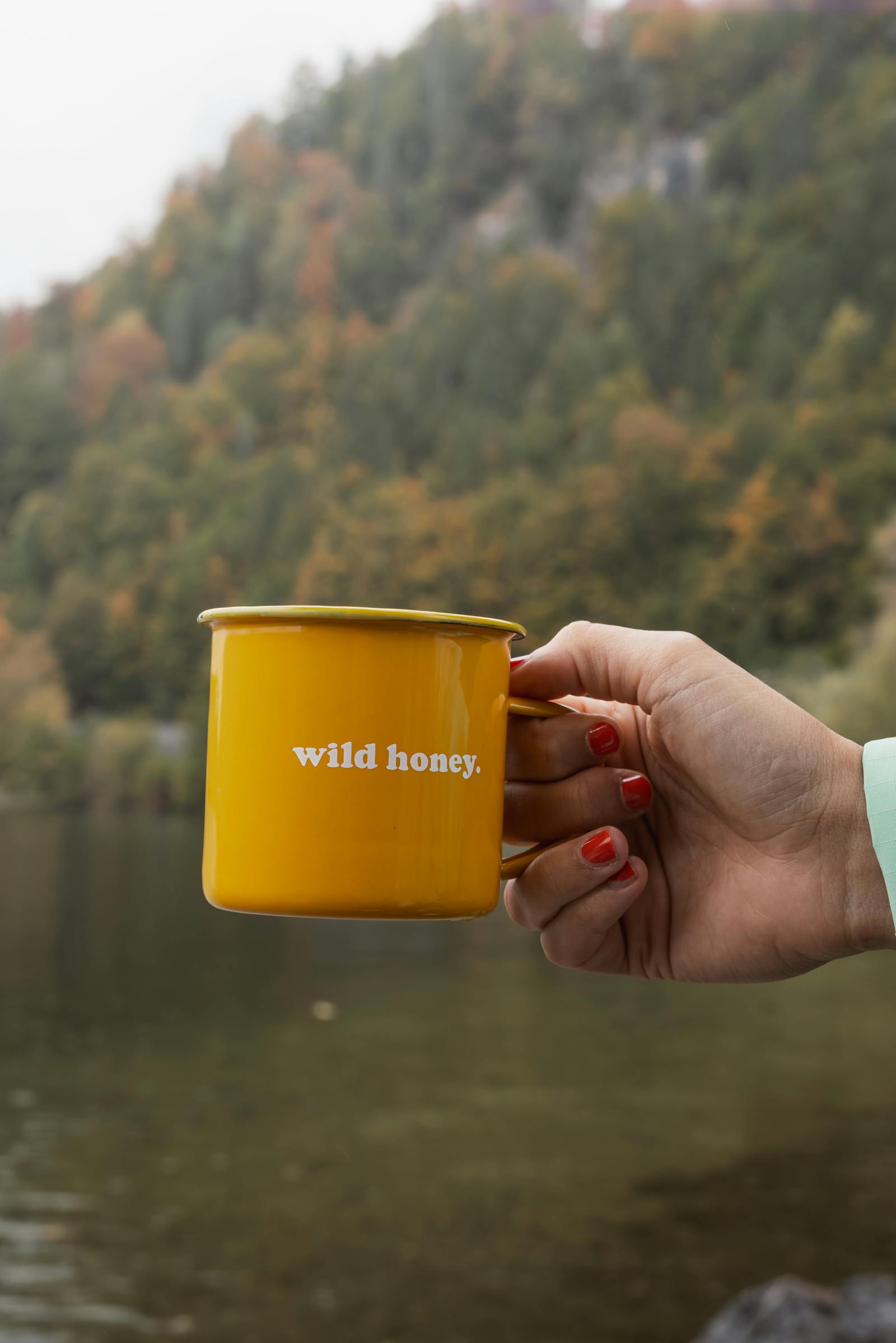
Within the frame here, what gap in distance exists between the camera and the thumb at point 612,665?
127cm

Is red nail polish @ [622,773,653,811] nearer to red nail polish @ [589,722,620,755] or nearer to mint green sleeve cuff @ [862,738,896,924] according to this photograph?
red nail polish @ [589,722,620,755]

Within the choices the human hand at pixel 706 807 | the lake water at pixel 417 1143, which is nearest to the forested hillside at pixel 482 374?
the lake water at pixel 417 1143

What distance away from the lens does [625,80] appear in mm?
85750

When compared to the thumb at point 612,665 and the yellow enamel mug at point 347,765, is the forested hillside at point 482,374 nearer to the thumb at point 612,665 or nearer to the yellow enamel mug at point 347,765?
the thumb at point 612,665

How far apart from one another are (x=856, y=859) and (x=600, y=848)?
0.24 meters

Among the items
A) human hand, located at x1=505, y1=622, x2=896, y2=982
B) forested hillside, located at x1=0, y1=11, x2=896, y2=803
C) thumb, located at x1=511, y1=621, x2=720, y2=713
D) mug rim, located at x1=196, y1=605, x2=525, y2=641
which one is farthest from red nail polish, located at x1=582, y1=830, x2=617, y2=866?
forested hillside, located at x1=0, y1=11, x2=896, y2=803

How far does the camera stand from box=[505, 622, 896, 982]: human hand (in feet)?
4.12

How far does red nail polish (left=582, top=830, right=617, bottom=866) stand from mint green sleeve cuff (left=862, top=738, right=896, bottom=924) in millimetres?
212

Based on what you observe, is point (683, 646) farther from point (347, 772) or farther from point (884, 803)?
point (347, 772)

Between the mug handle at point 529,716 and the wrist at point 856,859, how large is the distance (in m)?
0.24

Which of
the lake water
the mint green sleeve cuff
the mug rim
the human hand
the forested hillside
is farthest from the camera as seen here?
the forested hillside

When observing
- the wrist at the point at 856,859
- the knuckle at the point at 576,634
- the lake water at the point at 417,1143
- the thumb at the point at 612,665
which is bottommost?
the lake water at the point at 417,1143

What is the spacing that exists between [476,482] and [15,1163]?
4995 cm

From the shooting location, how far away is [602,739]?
127cm
